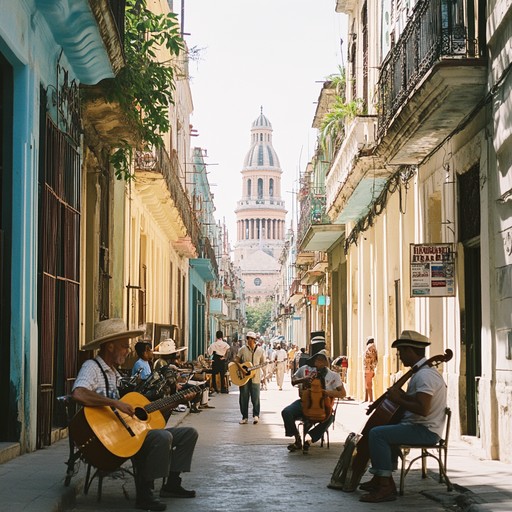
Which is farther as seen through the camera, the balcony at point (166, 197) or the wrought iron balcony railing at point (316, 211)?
the wrought iron balcony railing at point (316, 211)

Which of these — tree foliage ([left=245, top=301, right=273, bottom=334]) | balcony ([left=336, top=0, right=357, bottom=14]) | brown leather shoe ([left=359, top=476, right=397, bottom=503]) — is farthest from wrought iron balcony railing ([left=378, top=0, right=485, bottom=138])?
tree foliage ([left=245, top=301, right=273, bottom=334])

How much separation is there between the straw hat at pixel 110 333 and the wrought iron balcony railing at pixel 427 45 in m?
5.32

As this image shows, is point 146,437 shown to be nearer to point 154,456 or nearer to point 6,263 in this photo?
point 154,456

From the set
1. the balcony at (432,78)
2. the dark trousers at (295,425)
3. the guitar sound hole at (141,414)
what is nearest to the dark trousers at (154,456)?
the guitar sound hole at (141,414)

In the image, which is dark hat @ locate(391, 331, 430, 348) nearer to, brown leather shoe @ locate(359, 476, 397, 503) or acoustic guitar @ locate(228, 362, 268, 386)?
brown leather shoe @ locate(359, 476, 397, 503)

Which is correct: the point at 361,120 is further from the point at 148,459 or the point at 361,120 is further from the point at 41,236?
the point at 148,459

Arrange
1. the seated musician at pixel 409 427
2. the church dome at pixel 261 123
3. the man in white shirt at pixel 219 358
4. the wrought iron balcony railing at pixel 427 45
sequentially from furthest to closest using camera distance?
1. the church dome at pixel 261 123
2. the man in white shirt at pixel 219 358
3. the wrought iron balcony railing at pixel 427 45
4. the seated musician at pixel 409 427

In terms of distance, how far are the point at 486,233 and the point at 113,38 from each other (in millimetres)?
4591

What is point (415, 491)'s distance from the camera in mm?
9805

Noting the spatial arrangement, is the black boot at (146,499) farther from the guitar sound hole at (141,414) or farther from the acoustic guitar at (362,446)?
the acoustic guitar at (362,446)

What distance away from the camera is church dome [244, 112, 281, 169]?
604 ft

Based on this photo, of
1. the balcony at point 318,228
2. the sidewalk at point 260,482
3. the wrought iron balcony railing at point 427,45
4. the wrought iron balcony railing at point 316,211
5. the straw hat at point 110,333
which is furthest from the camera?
the wrought iron balcony railing at point 316,211

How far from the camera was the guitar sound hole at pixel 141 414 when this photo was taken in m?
8.94

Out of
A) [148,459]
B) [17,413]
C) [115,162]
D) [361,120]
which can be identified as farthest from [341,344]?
[148,459]
